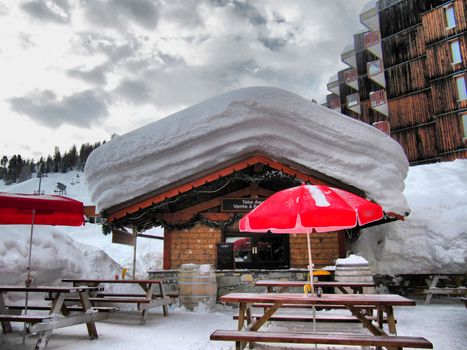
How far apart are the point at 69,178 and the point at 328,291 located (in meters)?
71.2

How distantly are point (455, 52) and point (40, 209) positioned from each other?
26544mm

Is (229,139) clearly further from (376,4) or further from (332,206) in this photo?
(376,4)

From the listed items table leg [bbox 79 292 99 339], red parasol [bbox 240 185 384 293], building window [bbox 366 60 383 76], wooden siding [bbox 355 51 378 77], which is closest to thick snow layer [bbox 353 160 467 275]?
red parasol [bbox 240 185 384 293]

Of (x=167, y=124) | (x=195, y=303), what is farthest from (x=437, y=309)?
(x=167, y=124)

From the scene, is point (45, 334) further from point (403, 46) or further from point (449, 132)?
point (403, 46)

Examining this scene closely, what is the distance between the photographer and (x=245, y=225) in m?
4.61

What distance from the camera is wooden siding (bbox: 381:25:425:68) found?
90.5 feet

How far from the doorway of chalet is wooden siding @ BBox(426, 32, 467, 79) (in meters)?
19.6

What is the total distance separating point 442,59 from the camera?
976 inches

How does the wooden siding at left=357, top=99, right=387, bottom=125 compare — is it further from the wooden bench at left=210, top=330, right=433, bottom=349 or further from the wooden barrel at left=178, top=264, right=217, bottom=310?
the wooden bench at left=210, top=330, right=433, bottom=349

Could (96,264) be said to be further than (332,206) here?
Yes

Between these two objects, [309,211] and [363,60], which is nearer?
[309,211]

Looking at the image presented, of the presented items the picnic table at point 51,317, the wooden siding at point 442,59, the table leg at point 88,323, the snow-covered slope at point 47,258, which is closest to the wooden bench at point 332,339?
the picnic table at point 51,317

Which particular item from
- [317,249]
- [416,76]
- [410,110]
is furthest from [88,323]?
[416,76]
